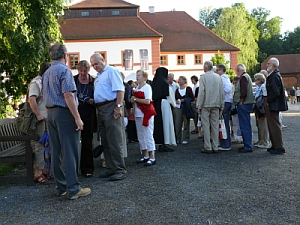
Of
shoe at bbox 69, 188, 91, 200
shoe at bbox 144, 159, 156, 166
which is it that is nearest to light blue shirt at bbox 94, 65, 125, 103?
shoe at bbox 69, 188, 91, 200

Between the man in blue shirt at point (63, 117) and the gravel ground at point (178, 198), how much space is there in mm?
405

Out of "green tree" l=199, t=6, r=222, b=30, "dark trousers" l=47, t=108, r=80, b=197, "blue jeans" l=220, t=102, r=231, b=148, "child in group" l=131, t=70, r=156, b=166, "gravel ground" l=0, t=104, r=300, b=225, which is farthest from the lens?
"green tree" l=199, t=6, r=222, b=30

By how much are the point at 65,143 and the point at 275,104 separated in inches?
193

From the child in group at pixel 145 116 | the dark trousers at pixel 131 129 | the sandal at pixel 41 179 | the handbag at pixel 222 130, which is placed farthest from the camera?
the dark trousers at pixel 131 129

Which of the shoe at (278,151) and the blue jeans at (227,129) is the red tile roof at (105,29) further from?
the shoe at (278,151)

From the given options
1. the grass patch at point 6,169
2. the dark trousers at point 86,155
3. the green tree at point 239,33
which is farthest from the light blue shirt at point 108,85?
the green tree at point 239,33

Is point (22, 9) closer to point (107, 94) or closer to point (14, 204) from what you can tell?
point (107, 94)

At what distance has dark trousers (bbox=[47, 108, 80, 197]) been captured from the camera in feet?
18.6

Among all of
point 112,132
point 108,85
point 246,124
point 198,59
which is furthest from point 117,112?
point 198,59

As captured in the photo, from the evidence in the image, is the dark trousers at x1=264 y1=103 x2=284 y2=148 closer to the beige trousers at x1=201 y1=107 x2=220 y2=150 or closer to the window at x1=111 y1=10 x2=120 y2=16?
the beige trousers at x1=201 y1=107 x2=220 y2=150

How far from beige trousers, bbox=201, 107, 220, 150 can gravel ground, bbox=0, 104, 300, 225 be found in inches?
49.8

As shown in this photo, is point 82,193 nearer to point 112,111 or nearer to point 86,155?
point 112,111

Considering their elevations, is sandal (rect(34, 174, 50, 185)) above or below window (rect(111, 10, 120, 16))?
below

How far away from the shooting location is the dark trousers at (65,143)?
5684mm
